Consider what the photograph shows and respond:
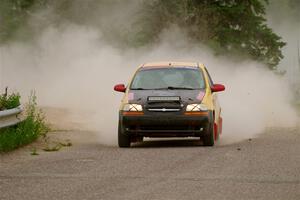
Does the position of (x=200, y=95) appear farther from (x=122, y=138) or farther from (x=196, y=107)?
(x=122, y=138)

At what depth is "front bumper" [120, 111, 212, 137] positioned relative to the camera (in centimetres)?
1677

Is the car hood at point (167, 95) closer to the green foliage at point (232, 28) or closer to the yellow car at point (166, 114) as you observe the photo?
the yellow car at point (166, 114)

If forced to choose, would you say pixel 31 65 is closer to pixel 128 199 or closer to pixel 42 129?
pixel 42 129

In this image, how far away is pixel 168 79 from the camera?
59.4 ft

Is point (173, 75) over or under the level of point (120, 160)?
over

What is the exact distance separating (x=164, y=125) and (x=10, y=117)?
2727mm

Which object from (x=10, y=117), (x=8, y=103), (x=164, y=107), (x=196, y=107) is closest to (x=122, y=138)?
(x=164, y=107)

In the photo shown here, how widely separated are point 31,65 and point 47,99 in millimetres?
12928

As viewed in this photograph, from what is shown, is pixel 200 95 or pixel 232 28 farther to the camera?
pixel 232 28

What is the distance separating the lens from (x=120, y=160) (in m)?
14.2

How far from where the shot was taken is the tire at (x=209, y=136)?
16.9 meters

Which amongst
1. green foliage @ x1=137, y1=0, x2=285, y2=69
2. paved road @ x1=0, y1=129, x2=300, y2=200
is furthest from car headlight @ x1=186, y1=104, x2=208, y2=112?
green foliage @ x1=137, y1=0, x2=285, y2=69

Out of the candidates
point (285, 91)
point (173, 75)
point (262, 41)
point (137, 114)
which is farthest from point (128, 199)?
point (262, 41)

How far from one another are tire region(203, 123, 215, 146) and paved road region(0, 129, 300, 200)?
20 cm
